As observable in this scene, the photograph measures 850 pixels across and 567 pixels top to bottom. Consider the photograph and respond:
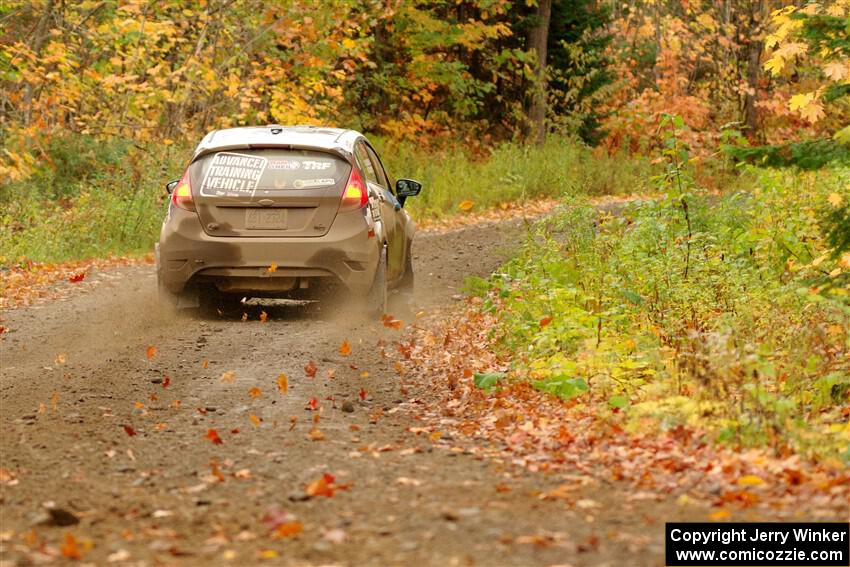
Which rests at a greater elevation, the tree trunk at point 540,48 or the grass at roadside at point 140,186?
the tree trunk at point 540,48

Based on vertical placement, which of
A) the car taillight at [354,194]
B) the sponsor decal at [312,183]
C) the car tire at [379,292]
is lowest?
the car tire at [379,292]

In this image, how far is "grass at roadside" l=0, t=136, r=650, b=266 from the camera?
18578 mm

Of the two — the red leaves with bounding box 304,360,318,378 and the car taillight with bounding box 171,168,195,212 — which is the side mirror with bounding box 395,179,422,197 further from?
the red leaves with bounding box 304,360,318,378

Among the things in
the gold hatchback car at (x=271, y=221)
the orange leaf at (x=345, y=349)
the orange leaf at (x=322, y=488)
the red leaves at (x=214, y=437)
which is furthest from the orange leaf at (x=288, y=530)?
the gold hatchback car at (x=271, y=221)

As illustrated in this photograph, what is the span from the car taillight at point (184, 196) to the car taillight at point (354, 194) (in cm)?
147

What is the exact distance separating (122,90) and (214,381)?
14.3 meters

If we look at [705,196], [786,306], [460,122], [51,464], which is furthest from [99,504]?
[460,122]

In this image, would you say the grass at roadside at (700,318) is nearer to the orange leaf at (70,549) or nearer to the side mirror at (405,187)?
the side mirror at (405,187)

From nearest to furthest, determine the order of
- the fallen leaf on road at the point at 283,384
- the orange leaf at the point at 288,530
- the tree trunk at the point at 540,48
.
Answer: the orange leaf at the point at 288,530
the fallen leaf on road at the point at 283,384
the tree trunk at the point at 540,48

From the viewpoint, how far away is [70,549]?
201 inches

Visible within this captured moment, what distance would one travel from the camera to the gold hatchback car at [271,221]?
11.6 meters

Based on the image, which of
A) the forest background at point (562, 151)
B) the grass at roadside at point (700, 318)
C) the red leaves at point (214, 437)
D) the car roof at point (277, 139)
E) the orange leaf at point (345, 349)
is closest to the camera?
the red leaves at point (214, 437)

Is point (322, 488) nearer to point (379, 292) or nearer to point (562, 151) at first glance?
point (379, 292)

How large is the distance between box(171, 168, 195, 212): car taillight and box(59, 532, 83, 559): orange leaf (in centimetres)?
680
